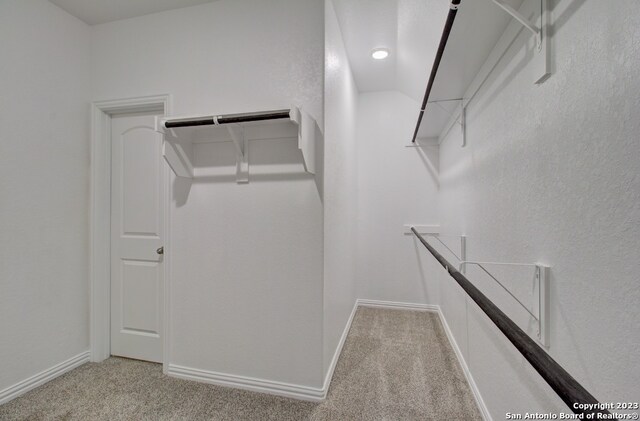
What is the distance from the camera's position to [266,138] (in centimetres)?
182

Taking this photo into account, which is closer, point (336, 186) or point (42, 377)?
point (42, 377)

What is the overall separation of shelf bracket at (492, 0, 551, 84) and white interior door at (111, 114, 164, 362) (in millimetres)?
2294

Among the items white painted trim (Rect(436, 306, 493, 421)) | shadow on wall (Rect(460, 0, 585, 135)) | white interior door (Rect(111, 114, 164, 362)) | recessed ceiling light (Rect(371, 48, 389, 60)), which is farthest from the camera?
recessed ceiling light (Rect(371, 48, 389, 60))

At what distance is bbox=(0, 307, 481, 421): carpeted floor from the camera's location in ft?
5.28

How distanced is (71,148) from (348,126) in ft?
7.65

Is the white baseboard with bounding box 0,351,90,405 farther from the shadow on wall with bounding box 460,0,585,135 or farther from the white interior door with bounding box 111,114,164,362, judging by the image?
the shadow on wall with bounding box 460,0,585,135

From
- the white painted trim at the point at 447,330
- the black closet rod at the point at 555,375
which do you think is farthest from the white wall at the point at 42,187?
the white painted trim at the point at 447,330

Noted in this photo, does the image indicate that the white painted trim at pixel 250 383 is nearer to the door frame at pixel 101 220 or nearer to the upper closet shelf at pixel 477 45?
the door frame at pixel 101 220

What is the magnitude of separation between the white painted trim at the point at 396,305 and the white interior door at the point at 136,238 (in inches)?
88.2

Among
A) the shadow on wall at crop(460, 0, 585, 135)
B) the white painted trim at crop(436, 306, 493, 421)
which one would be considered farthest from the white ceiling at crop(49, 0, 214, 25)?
the white painted trim at crop(436, 306, 493, 421)

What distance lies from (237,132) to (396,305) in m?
2.72

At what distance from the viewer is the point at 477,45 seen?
142 centimetres

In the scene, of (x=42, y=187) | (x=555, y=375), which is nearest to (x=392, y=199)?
(x=555, y=375)

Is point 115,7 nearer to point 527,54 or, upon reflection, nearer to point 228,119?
point 228,119
